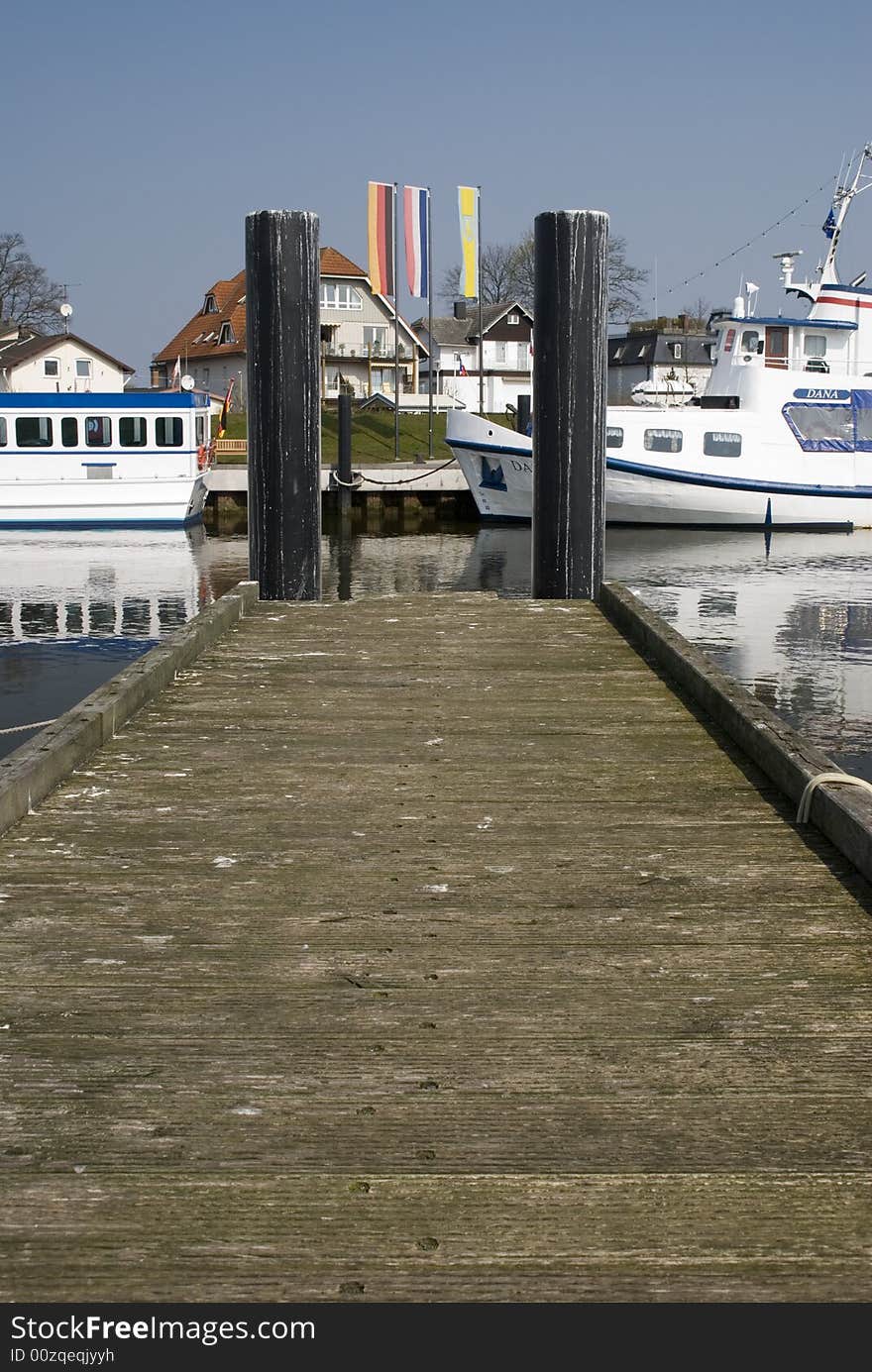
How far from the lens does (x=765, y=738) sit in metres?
4.99

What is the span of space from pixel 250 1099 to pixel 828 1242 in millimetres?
1018

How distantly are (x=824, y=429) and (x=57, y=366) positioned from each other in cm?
→ 3822

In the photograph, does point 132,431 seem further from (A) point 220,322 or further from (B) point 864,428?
(A) point 220,322

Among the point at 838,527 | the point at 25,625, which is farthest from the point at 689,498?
the point at 25,625

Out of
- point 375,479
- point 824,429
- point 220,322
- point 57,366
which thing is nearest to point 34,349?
point 57,366

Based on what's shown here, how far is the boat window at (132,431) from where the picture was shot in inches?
1243

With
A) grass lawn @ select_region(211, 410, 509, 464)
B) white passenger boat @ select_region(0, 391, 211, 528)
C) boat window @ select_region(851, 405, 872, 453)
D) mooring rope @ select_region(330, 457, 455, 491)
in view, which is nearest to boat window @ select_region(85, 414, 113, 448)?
white passenger boat @ select_region(0, 391, 211, 528)

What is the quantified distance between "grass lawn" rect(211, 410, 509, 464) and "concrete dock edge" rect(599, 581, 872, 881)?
36314 mm

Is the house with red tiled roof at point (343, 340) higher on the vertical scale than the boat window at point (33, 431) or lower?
higher

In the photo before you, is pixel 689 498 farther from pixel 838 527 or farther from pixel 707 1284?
pixel 707 1284

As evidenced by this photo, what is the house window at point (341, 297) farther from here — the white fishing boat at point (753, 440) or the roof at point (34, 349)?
the white fishing boat at point (753, 440)

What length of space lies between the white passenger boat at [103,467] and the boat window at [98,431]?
2 centimetres

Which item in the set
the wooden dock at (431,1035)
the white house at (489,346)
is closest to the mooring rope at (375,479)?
the wooden dock at (431,1035)

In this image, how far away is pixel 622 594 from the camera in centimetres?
889
